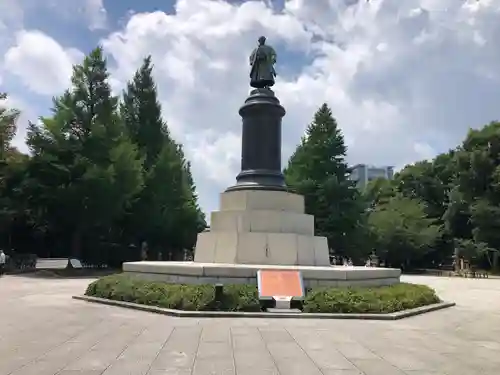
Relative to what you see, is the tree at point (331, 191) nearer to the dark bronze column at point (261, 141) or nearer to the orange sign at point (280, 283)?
the dark bronze column at point (261, 141)

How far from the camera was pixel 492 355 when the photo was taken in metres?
7.75

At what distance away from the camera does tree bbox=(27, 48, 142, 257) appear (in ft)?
98.8

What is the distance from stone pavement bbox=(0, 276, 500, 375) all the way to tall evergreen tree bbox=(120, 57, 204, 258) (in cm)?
2672

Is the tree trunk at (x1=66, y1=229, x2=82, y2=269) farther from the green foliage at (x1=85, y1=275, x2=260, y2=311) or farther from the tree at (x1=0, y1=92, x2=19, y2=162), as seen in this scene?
the green foliage at (x1=85, y1=275, x2=260, y2=311)

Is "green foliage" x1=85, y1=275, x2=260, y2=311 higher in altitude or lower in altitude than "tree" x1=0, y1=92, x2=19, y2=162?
lower

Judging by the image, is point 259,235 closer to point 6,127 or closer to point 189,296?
point 189,296

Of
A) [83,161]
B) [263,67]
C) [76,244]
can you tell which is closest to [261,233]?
[263,67]

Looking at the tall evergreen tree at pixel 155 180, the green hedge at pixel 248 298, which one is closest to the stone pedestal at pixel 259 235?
the green hedge at pixel 248 298

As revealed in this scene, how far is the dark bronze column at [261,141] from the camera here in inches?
682

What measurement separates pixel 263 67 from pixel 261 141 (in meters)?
2.95

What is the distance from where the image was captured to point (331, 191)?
40.1 meters

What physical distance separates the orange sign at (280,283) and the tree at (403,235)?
1252 inches

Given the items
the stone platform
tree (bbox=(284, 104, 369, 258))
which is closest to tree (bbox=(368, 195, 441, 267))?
tree (bbox=(284, 104, 369, 258))

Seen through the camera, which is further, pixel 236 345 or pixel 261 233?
pixel 261 233
